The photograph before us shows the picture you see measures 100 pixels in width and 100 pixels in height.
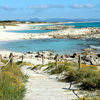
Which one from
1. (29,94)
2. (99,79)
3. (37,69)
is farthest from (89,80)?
(37,69)

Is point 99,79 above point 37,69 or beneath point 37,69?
above

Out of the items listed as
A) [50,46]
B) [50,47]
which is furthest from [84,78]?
[50,46]

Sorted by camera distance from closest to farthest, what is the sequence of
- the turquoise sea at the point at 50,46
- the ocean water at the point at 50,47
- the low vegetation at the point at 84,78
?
1. the low vegetation at the point at 84,78
2. the ocean water at the point at 50,47
3. the turquoise sea at the point at 50,46

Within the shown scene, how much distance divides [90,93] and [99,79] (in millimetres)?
867

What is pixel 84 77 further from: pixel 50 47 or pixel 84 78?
pixel 50 47

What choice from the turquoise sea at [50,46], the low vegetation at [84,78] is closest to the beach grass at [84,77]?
the low vegetation at [84,78]

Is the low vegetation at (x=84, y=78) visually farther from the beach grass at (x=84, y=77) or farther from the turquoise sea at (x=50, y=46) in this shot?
the turquoise sea at (x=50, y=46)


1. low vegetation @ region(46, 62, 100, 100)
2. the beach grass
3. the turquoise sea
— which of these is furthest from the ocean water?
low vegetation @ region(46, 62, 100, 100)

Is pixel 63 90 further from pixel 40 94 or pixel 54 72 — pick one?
pixel 54 72

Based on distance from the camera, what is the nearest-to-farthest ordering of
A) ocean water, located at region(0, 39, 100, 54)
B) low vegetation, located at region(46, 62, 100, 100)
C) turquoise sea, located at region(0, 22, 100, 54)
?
low vegetation, located at region(46, 62, 100, 100) < ocean water, located at region(0, 39, 100, 54) < turquoise sea, located at region(0, 22, 100, 54)

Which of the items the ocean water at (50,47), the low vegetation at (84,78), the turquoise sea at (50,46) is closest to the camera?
the low vegetation at (84,78)

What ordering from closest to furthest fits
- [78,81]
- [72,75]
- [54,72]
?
[78,81], [72,75], [54,72]

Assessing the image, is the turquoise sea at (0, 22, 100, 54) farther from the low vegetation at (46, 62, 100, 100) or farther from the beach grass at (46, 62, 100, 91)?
the low vegetation at (46, 62, 100, 100)

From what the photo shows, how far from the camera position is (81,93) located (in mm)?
7863
